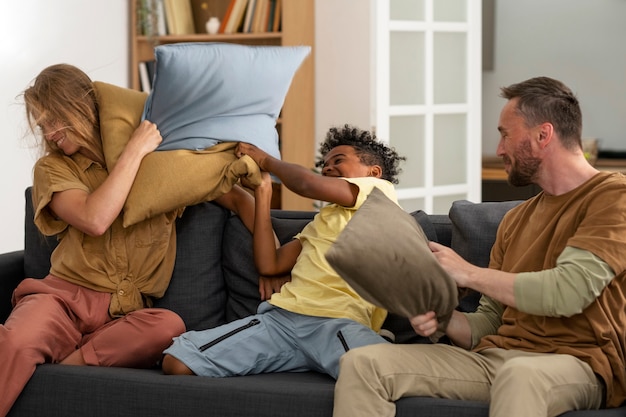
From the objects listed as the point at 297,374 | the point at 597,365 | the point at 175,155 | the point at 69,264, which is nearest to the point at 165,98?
the point at 175,155

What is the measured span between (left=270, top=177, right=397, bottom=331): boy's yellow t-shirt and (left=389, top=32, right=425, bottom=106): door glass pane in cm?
232

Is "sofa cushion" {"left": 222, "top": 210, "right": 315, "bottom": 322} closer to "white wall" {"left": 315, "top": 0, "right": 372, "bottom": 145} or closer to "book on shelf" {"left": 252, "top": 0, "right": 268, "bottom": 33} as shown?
"white wall" {"left": 315, "top": 0, "right": 372, "bottom": 145}

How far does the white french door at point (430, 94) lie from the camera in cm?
487

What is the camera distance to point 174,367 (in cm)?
245

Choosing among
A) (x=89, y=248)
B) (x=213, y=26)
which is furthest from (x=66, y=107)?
(x=213, y=26)

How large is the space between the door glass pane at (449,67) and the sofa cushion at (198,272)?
2.45 m

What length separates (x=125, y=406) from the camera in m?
2.37

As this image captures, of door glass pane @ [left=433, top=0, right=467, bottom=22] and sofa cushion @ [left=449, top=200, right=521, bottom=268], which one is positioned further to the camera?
door glass pane @ [left=433, top=0, right=467, bottom=22]

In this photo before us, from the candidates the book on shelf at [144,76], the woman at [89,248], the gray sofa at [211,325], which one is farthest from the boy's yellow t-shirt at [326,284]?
the book on shelf at [144,76]

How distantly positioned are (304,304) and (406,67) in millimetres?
2617

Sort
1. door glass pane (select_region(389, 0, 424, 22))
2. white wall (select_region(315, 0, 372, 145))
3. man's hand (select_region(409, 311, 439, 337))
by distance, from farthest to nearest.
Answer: white wall (select_region(315, 0, 372, 145)), door glass pane (select_region(389, 0, 424, 22)), man's hand (select_region(409, 311, 439, 337))

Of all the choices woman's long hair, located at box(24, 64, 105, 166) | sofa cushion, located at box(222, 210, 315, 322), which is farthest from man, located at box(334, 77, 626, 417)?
woman's long hair, located at box(24, 64, 105, 166)

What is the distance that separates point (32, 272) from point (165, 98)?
2.18 ft

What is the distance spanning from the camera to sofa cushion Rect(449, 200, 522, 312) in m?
2.62
